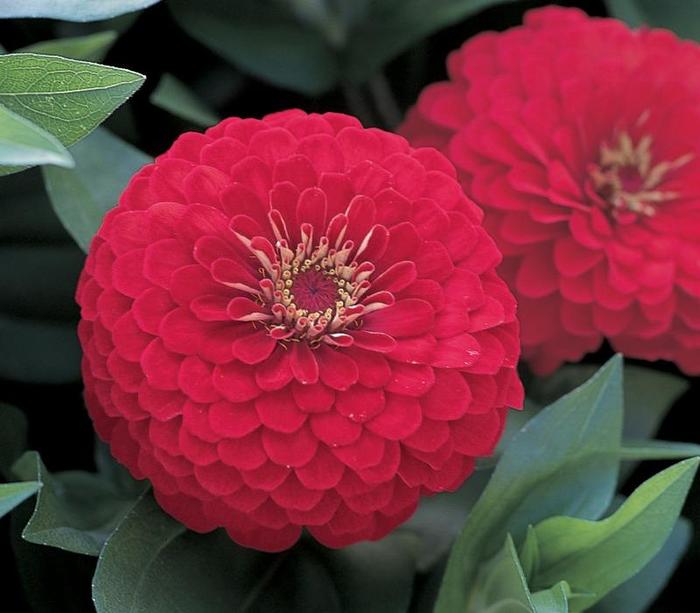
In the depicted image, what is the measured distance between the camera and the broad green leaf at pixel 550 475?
0.39 metres

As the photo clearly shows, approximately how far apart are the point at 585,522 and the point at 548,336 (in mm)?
94

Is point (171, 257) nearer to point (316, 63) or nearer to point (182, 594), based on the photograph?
point (182, 594)

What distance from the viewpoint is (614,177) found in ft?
1.61

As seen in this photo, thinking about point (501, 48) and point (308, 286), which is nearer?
point (308, 286)

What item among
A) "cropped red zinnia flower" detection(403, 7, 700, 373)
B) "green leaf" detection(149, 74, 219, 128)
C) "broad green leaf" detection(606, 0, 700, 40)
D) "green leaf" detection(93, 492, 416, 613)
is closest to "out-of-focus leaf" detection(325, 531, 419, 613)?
"green leaf" detection(93, 492, 416, 613)

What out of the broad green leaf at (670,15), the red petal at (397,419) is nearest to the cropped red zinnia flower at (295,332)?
the red petal at (397,419)

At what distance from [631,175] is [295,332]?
22 centimetres

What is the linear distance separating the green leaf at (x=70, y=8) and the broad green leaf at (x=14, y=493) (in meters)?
0.16

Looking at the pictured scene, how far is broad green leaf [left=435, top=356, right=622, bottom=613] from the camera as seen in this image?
391 millimetres

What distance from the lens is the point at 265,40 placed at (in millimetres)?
559

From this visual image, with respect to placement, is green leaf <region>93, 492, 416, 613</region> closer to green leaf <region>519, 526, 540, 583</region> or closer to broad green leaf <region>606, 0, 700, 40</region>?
green leaf <region>519, 526, 540, 583</region>

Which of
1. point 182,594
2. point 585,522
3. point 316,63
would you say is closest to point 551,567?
point 585,522

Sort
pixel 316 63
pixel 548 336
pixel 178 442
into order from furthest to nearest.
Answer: pixel 316 63
pixel 548 336
pixel 178 442

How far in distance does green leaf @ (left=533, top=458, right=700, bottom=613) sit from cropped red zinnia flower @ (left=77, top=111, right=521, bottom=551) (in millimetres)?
59
